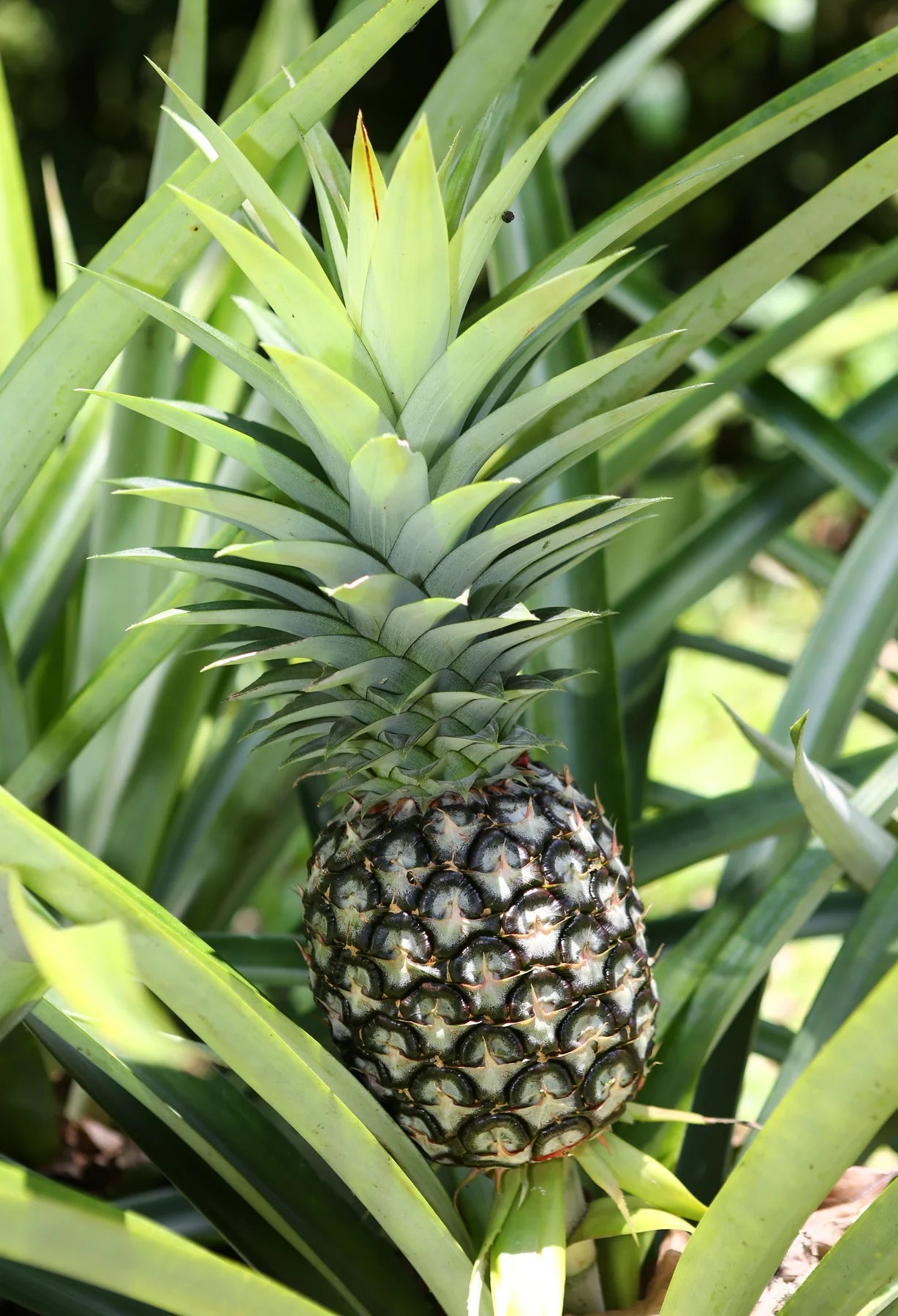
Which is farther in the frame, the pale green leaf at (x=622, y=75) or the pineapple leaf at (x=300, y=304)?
the pale green leaf at (x=622, y=75)

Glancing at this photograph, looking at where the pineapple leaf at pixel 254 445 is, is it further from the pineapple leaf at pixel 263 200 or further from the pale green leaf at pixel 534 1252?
the pale green leaf at pixel 534 1252

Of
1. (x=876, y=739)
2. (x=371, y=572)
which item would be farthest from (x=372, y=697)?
(x=876, y=739)

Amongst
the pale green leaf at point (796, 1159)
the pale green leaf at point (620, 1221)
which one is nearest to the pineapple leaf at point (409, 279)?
the pale green leaf at point (796, 1159)

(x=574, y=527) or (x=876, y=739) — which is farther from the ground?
(x=574, y=527)

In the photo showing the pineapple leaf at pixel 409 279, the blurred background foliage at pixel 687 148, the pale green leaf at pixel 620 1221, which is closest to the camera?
the pineapple leaf at pixel 409 279

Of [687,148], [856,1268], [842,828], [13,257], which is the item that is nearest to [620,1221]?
[856,1268]

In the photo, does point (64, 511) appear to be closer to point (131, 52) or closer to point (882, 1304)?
point (882, 1304)

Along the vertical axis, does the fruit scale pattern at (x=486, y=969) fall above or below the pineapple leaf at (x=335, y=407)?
below

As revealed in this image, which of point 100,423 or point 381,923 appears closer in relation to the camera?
point 381,923
